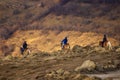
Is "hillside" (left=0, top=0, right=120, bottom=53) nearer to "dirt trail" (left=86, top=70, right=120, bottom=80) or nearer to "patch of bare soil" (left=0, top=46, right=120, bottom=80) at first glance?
"patch of bare soil" (left=0, top=46, right=120, bottom=80)

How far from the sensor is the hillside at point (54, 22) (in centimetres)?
4328

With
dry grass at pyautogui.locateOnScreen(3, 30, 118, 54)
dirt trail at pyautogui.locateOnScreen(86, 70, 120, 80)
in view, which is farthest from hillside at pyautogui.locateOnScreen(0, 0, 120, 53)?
dirt trail at pyautogui.locateOnScreen(86, 70, 120, 80)

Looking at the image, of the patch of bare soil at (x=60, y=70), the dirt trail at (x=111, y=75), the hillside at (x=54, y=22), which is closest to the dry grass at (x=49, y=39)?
the hillside at (x=54, y=22)

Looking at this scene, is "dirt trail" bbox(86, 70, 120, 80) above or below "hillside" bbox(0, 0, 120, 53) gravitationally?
below

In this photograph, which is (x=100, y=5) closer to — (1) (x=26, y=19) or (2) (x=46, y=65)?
(1) (x=26, y=19)

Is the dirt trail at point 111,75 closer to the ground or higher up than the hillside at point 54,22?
closer to the ground

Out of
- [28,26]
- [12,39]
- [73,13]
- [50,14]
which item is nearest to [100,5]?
[73,13]

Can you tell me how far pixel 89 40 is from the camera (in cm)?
Result: 4169

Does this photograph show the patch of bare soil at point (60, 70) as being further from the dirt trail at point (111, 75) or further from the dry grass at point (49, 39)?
the dry grass at point (49, 39)

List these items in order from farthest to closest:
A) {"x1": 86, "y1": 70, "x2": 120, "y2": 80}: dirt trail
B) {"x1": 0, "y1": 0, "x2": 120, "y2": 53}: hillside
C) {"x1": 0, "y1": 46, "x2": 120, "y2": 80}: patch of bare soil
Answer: {"x1": 0, "y1": 0, "x2": 120, "y2": 53}: hillside → {"x1": 86, "y1": 70, "x2": 120, "y2": 80}: dirt trail → {"x1": 0, "y1": 46, "x2": 120, "y2": 80}: patch of bare soil

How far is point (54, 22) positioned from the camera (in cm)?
4769

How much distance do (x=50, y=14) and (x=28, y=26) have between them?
180 inches

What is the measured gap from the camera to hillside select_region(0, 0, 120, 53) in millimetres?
43281

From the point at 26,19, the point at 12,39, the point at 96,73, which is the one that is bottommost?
the point at 96,73
